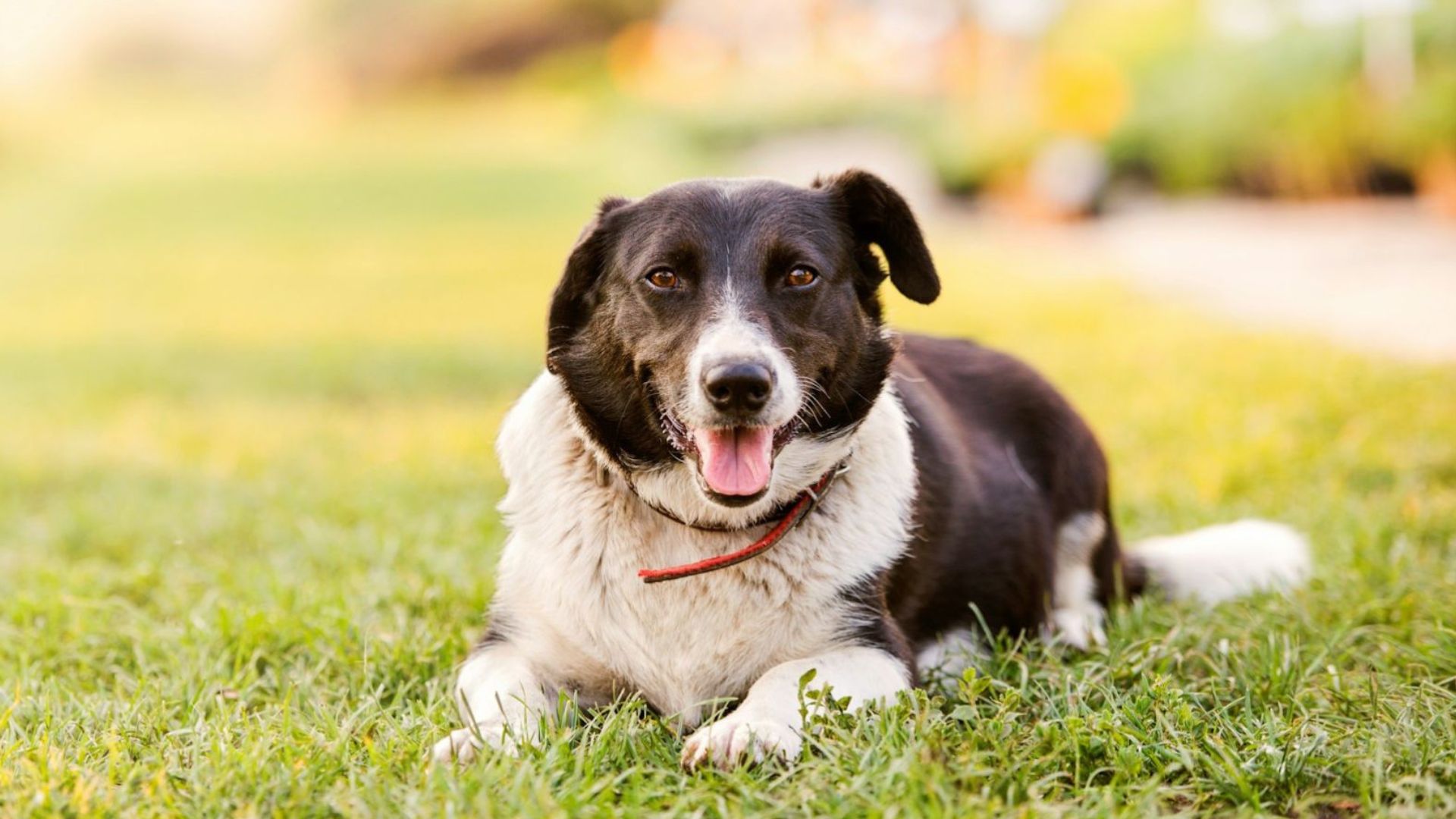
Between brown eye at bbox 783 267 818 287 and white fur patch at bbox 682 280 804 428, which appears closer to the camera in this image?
white fur patch at bbox 682 280 804 428

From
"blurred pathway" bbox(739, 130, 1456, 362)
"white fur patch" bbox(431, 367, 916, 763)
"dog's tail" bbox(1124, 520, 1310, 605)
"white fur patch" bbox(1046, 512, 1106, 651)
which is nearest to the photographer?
"white fur patch" bbox(431, 367, 916, 763)

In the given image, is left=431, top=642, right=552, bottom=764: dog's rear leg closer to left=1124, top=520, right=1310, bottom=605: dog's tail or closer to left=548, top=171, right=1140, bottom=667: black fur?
left=548, top=171, right=1140, bottom=667: black fur

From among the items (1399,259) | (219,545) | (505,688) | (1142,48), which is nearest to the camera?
(505,688)

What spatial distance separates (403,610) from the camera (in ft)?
12.0

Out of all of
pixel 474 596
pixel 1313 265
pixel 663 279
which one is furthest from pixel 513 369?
pixel 1313 265

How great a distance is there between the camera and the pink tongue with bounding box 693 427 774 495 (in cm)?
274

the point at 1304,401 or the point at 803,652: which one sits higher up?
the point at 803,652

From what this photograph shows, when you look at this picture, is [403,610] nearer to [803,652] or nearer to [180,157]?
[803,652]

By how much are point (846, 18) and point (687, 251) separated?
36397mm

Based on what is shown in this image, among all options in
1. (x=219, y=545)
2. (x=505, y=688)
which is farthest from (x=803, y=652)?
(x=219, y=545)

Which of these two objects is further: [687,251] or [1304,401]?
[1304,401]

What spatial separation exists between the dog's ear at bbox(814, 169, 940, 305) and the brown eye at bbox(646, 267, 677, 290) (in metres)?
0.47

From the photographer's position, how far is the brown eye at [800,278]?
291cm

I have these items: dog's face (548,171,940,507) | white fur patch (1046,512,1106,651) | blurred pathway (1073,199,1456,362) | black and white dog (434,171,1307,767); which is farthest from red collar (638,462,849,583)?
blurred pathway (1073,199,1456,362)
